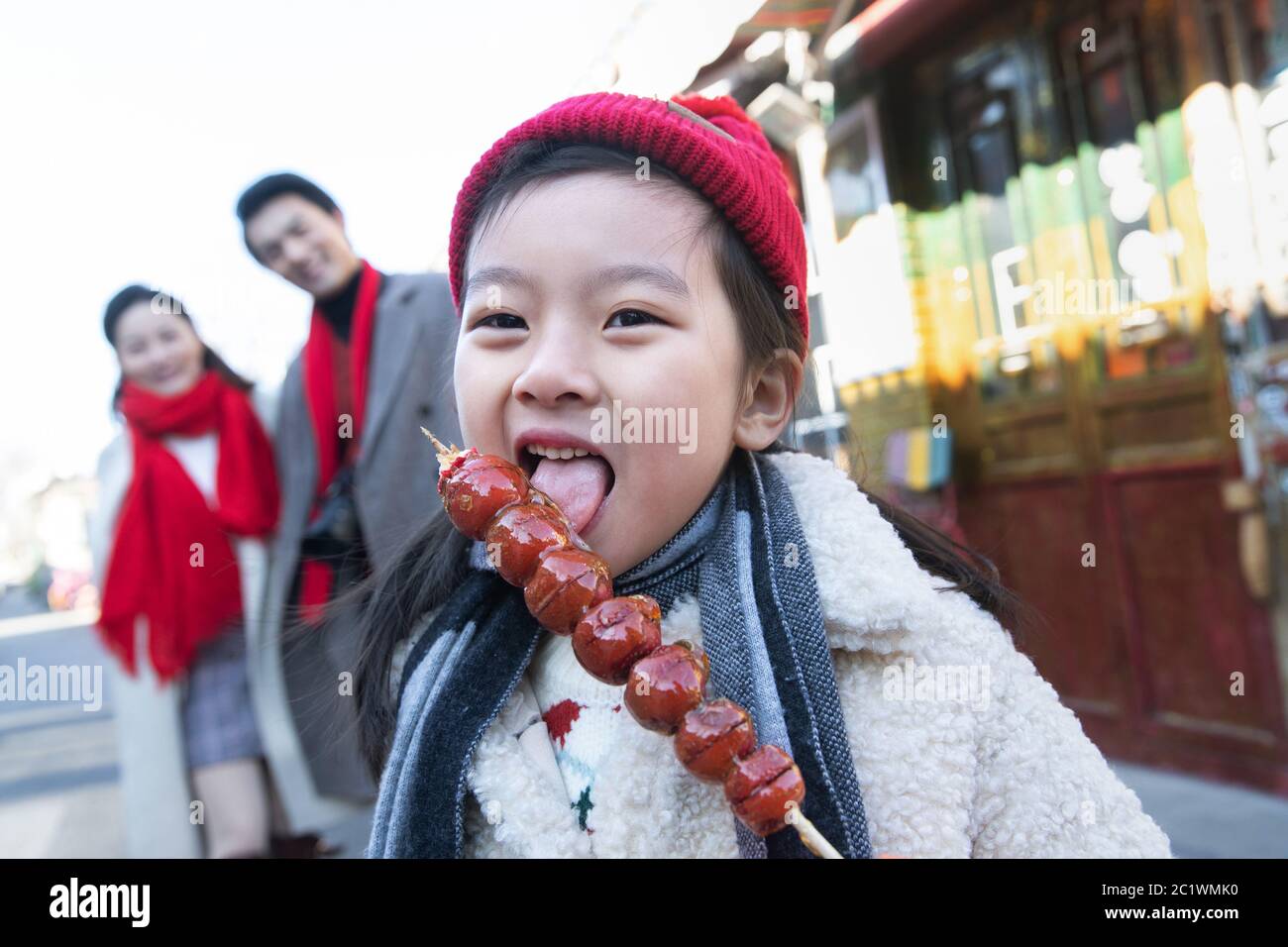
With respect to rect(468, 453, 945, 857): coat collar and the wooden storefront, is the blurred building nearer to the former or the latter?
the wooden storefront

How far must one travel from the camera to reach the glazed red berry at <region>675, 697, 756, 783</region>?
110 centimetres

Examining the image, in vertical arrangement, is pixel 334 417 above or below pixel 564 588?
above

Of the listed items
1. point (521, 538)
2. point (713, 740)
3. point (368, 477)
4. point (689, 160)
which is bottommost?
point (713, 740)

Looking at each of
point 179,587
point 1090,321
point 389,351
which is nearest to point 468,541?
point 389,351

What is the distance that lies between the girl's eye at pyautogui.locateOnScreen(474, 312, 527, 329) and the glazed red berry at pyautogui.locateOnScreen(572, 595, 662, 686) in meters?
0.46

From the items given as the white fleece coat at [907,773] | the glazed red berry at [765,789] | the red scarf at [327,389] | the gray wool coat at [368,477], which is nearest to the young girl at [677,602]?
the white fleece coat at [907,773]

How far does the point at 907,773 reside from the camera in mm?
1234

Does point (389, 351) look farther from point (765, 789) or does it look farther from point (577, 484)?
point (765, 789)

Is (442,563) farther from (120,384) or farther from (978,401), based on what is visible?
(978,401)

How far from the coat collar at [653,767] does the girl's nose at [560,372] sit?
1.38 ft

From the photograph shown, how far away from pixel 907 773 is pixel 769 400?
64 cm

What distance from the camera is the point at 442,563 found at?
5.32ft

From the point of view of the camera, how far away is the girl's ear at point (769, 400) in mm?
1499
